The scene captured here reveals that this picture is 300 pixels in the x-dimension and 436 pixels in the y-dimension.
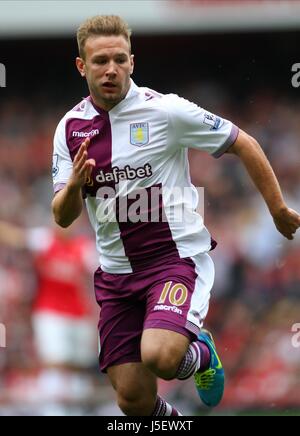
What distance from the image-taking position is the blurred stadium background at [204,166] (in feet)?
40.6

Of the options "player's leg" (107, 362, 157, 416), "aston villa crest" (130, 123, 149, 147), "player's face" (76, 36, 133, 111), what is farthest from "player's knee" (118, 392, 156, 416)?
"player's face" (76, 36, 133, 111)

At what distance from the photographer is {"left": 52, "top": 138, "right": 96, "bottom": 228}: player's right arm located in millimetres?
6020

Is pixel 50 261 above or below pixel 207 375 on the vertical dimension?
below

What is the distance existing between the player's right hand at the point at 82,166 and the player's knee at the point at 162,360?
97 centimetres

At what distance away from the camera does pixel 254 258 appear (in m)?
12.8

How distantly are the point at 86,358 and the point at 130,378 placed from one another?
6.22 m

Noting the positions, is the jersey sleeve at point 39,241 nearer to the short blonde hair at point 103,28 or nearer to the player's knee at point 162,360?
the short blonde hair at point 103,28

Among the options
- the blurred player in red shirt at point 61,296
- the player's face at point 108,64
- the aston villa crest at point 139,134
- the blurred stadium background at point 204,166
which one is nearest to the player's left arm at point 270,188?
the aston villa crest at point 139,134

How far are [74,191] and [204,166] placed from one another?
747cm

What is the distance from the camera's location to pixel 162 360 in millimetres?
6180

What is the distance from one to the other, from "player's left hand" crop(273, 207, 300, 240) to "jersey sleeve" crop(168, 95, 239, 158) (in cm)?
48

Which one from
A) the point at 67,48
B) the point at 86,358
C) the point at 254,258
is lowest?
the point at 86,358
